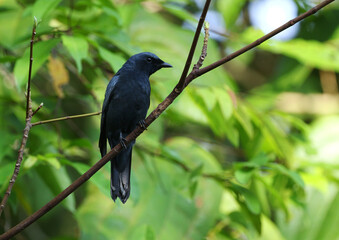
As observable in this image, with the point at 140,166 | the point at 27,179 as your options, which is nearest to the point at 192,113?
the point at 140,166

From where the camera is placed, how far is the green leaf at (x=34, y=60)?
8.35 feet

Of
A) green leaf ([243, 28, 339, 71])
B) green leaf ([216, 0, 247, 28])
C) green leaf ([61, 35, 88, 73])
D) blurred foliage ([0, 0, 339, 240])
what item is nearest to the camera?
green leaf ([61, 35, 88, 73])

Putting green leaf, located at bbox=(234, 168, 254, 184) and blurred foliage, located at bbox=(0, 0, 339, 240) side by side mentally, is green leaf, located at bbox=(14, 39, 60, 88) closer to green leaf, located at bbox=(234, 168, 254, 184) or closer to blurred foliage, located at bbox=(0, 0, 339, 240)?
blurred foliage, located at bbox=(0, 0, 339, 240)

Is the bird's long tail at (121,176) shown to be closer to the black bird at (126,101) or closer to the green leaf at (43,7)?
the black bird at (126,101)

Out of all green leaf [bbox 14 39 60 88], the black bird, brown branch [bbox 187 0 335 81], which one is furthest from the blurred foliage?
brown branch [bbox 187 0 335 81]

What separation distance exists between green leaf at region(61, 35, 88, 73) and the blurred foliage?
12mm

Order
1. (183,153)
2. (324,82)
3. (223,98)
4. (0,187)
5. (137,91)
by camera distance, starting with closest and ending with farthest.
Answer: (0,187), (137,91), (223,98), (183,153), (324,82)

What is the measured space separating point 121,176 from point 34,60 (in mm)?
778

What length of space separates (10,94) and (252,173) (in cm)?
191

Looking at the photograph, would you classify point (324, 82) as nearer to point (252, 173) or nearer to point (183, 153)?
point (183, 153)

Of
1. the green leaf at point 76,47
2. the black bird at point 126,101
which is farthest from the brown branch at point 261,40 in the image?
the black bird at point 126,101

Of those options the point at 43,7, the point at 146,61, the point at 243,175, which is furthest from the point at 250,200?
the point at 43,7

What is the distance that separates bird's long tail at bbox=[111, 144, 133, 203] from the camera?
8.35 feet

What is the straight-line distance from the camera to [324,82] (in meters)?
5.76
